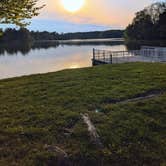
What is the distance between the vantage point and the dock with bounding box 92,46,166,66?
21.6 meters

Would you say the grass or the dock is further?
the dock

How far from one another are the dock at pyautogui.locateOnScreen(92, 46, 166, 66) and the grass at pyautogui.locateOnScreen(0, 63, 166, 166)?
45.9ft

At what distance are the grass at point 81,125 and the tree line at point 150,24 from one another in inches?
2344

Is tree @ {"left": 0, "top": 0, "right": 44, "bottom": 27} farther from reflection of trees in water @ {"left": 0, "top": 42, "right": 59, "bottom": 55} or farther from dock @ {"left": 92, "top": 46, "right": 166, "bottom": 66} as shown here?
reflection of trees in water @ {"left": 0, "top": 42, "right": 59, "bottom": 55}

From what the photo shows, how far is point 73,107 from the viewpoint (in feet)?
20.3

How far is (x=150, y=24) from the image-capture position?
71.8 m

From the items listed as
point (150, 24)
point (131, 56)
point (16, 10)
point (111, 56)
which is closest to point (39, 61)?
point (111, 56)

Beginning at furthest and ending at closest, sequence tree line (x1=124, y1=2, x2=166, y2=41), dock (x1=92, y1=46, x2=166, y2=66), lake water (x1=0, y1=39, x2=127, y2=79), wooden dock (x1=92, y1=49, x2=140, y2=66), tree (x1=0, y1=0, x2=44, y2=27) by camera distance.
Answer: tree line (x1=124, y1=2, x2=166, y2=41)
lake water (x1=0, y1=39, x2=127, y2=79)
wooden dock (x1=92, y1=49, x2=140, y2=66)
dock (x1=92, y1=46, x2=166, y2=66)
tree (x1=0, y1=0, x2=44, y2=27)

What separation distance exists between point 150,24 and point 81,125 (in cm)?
7072

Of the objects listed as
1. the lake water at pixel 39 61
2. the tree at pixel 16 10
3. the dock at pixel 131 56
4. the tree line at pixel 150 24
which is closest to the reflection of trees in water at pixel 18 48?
the lake water at pixel 39 61

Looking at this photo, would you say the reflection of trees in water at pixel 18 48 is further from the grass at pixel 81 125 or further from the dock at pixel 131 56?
the grass at pixel 81 125

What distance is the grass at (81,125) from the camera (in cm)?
437

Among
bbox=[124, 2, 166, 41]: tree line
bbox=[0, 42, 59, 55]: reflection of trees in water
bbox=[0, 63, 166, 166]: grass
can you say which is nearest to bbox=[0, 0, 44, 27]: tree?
bbox=[0, 63, 166, 166]: grass

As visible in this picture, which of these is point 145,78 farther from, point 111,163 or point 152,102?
point 111,163
